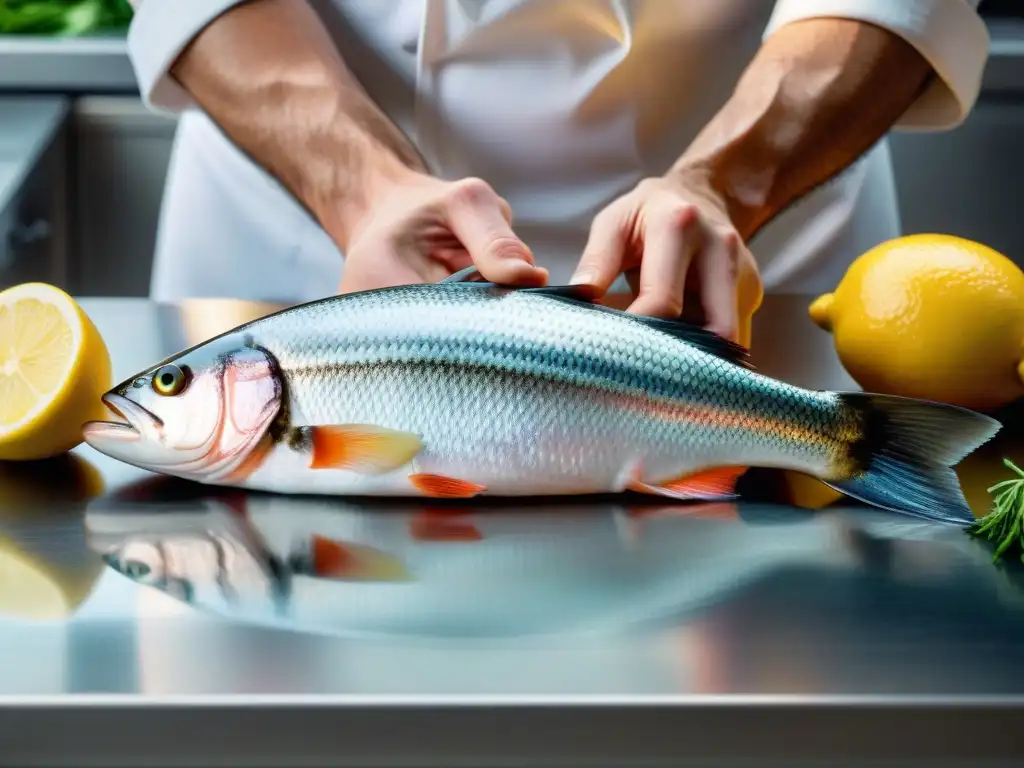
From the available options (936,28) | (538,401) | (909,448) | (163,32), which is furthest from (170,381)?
(936,28)

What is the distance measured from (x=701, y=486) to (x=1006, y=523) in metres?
0.19

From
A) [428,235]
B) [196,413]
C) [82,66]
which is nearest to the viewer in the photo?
[196,413]

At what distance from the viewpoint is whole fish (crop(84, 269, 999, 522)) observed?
0.77m

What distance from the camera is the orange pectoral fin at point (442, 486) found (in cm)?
77

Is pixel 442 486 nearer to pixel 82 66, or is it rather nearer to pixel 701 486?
pixel 701 486

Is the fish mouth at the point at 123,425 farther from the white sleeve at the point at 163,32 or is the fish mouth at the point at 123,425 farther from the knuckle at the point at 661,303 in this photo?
the white sleeve at the point at 163,32

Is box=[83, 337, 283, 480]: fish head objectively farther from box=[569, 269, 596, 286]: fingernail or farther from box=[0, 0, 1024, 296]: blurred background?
box=[0, 0, 1024, 296]: blurred background

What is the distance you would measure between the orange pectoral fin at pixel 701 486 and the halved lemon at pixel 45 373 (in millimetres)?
400

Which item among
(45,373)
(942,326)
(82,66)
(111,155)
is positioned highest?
(942,326)

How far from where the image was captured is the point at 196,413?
2.56ft

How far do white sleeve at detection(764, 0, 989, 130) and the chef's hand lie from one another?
436mm

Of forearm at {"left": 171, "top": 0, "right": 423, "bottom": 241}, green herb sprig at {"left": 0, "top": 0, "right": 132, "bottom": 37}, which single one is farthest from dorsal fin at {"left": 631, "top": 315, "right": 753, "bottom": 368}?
green herb sprig at {"left": 0, "top": 0, "right": 132, "bottom": 37}

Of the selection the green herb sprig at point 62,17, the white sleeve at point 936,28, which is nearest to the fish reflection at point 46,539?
the white sleeve at point 936,28

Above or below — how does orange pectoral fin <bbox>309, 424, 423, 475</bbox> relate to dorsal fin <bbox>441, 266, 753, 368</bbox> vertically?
below
